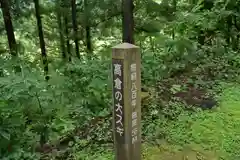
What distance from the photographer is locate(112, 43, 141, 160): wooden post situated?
3311 mm

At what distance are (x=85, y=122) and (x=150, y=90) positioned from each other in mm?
1792

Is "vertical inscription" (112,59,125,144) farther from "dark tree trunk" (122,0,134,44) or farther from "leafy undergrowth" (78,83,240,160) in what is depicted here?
"dark tree trunk" (122,0,134,44)

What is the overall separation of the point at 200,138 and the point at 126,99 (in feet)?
6.54

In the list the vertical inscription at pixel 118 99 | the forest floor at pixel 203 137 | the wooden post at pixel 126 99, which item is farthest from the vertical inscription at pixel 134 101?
the forest floor at pixel 203 137

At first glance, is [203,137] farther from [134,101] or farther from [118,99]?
[118,99]

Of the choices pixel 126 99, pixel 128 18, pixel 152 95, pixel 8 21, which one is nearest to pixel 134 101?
pixel 126 99

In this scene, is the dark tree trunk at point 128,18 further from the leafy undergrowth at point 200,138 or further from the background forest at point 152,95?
the leafy undergrowth at point 200,138

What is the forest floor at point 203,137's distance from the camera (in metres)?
4.33

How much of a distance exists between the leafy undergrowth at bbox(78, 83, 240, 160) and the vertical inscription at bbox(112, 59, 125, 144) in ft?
3.03

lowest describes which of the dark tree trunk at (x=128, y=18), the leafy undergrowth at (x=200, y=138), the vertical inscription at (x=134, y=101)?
the leafy undergrowth at (x=200, y=138)

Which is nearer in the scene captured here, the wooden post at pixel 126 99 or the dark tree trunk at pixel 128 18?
the wooden post at pixel 126 99

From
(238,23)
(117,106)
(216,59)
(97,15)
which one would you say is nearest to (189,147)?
(117,106)

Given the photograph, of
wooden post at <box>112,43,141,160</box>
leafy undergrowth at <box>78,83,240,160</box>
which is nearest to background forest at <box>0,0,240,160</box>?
leafy undergrowth at <box>78,83,240,160</box>

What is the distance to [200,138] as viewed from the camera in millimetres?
4773
